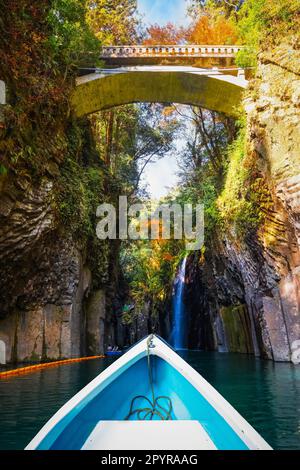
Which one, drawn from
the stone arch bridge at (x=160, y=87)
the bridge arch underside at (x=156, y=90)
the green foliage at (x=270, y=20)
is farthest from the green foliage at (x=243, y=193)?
the bridge arch underside at (x=156, y=90)

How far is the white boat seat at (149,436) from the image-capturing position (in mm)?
3250

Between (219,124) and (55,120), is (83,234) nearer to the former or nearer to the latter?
(55,120)

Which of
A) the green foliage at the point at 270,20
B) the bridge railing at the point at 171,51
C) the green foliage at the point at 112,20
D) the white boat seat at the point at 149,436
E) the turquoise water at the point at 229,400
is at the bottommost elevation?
the turquoise water at the point at 229,400

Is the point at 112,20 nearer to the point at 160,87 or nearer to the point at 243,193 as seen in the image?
the point at 160,87

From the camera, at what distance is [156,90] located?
65.3 feet

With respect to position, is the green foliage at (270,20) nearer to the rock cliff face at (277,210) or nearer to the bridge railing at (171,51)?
the rock cliff face at (277,210)

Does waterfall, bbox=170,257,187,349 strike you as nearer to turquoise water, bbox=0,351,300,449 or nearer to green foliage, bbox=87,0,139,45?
green foliage, bbox=87,0,139,45

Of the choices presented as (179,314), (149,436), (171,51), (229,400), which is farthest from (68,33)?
(179,314)

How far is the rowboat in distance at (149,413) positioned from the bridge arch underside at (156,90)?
16.2 meters

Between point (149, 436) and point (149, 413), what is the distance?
696 mm

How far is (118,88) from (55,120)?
605 centimetres

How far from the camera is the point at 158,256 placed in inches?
1297

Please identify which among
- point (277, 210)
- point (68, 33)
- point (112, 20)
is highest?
point (112, 20)
